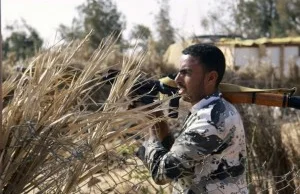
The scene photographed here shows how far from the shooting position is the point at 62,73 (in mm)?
2621

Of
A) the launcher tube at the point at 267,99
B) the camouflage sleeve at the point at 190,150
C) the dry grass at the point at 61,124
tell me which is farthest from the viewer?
the launcher tube at the point at 267,99

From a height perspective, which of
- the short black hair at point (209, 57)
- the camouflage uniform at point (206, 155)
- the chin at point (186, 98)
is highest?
the short black hair at point (209, 57)

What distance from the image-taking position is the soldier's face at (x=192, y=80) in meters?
2.85

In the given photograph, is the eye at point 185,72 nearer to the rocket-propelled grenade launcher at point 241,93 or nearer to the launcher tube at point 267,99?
the rocket-propelled grenade launcher at point 241,93

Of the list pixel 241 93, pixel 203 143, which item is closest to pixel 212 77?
pixel 241 93

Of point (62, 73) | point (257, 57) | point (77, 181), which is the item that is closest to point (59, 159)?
point (77, 181)

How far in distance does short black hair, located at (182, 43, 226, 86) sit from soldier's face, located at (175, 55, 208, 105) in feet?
0.07

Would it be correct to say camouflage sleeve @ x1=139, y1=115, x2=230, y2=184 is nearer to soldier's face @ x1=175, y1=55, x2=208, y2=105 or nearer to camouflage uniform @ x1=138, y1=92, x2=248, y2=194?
camouflage uniform @ x1=138, y1=92, x2=248, y2=194

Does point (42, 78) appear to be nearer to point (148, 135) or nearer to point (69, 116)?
point (69, 116)

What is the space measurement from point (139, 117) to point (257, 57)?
1538cm

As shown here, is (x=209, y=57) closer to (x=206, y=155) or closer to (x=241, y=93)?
(x=241, y=93)

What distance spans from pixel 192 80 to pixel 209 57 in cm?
13

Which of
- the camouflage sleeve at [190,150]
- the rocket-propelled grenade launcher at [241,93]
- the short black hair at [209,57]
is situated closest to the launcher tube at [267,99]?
the rocket-propelled grenade launcher at [241,93]

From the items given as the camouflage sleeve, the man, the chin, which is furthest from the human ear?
the camouflage sleeve
